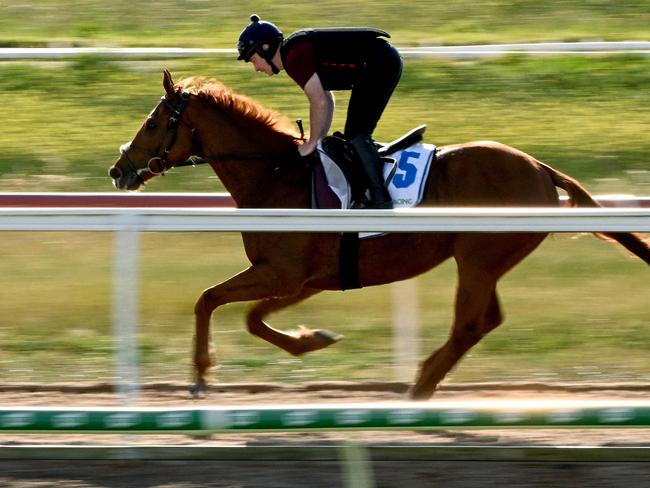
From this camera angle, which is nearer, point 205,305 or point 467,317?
point 205,305

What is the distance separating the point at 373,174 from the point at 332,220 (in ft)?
4.51

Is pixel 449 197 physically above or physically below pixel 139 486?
above

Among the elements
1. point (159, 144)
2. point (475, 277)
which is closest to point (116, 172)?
point (159, 144)

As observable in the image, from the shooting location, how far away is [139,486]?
453 centimetres

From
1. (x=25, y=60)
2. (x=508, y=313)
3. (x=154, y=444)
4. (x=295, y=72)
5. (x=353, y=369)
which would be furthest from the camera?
(x=25, y=60)

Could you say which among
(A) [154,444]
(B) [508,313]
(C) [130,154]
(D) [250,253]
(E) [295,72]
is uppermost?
(E) [295,72]

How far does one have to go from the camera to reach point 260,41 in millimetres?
6008

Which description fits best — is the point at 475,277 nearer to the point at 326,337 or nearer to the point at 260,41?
the point at 326,337

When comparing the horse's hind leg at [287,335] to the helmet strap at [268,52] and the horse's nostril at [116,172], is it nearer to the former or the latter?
the horse's nostril at [116,172]

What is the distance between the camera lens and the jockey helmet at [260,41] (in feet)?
19.7

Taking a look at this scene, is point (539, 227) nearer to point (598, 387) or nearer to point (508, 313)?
point (598, 387)

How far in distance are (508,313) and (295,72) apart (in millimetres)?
2506

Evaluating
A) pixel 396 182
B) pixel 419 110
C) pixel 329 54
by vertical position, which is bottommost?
pixel 419 110

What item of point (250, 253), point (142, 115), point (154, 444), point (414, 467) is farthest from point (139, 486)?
point (142, 115)
